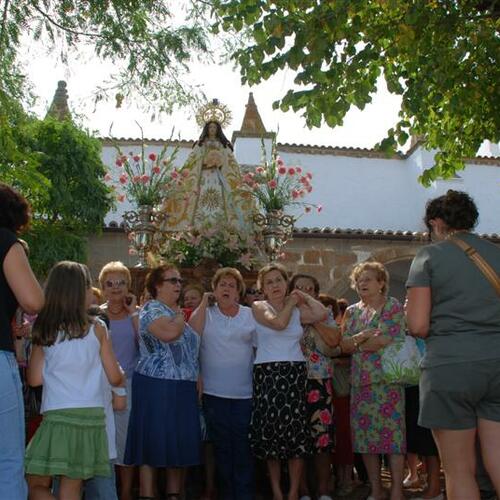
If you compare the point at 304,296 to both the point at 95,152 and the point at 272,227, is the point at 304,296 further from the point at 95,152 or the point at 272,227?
the point at 95,152

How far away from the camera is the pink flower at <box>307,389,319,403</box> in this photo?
577 cm

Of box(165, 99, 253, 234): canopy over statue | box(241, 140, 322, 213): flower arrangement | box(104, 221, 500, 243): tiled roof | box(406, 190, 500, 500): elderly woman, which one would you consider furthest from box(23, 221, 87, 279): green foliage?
box(406, 190, 500, 500): elderly woman

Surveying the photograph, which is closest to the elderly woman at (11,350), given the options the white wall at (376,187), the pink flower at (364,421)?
the pink flower at (364,421)

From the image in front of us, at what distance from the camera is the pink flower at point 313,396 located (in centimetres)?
577

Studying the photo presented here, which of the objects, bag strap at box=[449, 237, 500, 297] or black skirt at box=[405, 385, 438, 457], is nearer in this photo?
bag strap at box=[449, 237, 500, 297]

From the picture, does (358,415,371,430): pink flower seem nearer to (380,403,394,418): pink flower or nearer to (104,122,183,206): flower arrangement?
(380,403,394,418): pink flower

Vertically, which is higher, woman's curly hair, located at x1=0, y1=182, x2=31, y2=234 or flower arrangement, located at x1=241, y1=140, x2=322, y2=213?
flower arrangement, located at x1=241, y1=140, x2=322, y2=213

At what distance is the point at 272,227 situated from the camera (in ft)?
27.1

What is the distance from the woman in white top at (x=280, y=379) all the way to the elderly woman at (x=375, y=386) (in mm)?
341

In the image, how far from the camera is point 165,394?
5.37 metres

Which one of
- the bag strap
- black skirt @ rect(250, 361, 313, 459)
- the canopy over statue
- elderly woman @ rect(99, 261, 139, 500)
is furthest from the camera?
the canopy over statue

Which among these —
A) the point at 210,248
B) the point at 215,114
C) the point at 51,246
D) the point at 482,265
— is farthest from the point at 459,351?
the point at 51,246

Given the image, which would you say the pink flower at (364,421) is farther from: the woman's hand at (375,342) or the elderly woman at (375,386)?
the woman's hand at (375,342)

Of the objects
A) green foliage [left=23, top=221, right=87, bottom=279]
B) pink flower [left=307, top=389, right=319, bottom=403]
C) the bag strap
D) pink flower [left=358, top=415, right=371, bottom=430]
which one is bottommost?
pink flower [left=358, top=415, right=371, bottom=430]
